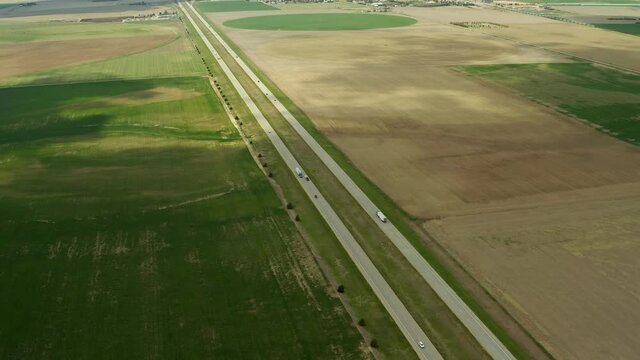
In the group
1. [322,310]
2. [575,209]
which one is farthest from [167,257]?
[575,209]

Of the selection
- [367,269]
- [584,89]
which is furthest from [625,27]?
[367,269]

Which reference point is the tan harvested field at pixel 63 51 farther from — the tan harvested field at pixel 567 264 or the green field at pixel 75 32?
the tan harvested field at pixel 567 264

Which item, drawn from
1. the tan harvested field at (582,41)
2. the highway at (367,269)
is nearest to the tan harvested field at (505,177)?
the tan harvested field at (582,41)

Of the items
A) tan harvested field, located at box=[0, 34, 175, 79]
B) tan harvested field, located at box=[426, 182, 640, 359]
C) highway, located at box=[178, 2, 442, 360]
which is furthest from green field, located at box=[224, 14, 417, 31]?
tan harvested field, located at box=[426, 182, 640, 359]

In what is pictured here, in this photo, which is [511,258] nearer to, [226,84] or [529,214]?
[529,214]

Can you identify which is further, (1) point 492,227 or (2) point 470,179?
(2) point 470,179

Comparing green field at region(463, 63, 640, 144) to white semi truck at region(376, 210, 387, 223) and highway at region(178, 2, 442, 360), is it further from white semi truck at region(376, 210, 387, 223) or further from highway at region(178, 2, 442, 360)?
highway at region(178, 2, 442, 360)

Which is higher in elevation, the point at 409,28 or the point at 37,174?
the point at 409,28
